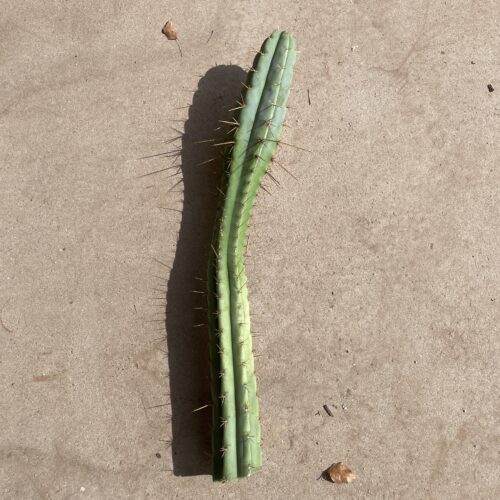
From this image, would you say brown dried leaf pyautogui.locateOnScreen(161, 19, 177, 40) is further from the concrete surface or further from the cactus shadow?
the cactus shadow

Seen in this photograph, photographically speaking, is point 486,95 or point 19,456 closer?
point 19,456

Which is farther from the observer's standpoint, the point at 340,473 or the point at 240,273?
the point at 340,473

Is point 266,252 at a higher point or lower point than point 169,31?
lower

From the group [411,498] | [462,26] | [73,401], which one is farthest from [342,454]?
[462,26]

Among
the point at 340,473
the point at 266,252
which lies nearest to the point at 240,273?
the point at 266,252

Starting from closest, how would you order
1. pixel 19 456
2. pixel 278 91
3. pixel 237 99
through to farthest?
1. pixel 278 91
2. pixel 19 456
3. pixel 237 99

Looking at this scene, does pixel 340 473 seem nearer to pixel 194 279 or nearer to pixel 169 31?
pixel 194 279

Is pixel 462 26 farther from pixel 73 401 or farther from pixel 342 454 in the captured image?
pixel 73 401
